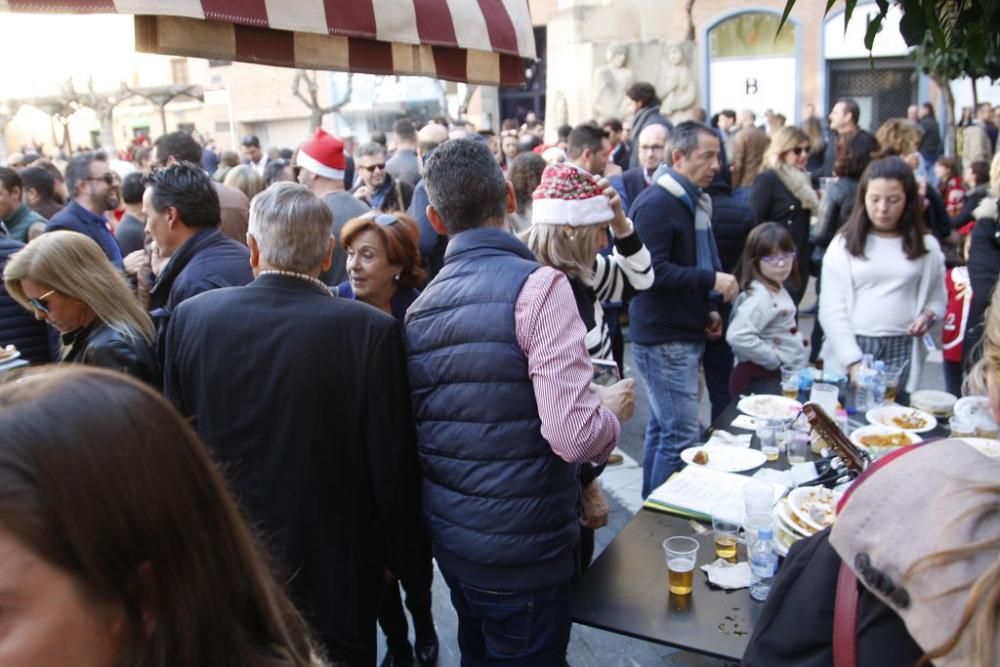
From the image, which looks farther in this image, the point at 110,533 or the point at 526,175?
the point at 526,175

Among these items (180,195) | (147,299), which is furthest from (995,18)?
(147,299)

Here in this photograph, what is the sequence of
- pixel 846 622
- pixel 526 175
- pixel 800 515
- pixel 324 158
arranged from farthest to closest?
1. pixel 324 158
2. pixel 526 175
3. pixel 800 515
4. pixel 846 622

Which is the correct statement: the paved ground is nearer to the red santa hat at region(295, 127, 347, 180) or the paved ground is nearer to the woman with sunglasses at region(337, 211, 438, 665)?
the woman with sunglasses at region(337, 211, 438, 665)

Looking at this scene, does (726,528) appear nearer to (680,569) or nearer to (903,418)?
(680,569)

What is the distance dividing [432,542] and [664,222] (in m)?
2.20

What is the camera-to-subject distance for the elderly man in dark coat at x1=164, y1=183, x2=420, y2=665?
7.97ft

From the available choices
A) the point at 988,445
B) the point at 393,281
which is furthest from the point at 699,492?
the point at 393,281

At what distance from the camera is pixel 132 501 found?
3.10 feet

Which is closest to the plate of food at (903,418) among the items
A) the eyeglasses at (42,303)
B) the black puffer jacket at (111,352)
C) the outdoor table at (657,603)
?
the outdoor table at (657,603)

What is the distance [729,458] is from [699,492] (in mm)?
351

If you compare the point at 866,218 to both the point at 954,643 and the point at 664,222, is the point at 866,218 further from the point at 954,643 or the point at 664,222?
the point at 954,643

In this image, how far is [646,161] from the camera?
604cm

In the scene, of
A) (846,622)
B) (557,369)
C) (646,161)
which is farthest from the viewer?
(646,161)

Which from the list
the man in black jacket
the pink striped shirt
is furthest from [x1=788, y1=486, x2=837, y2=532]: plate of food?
the man in black jacket
